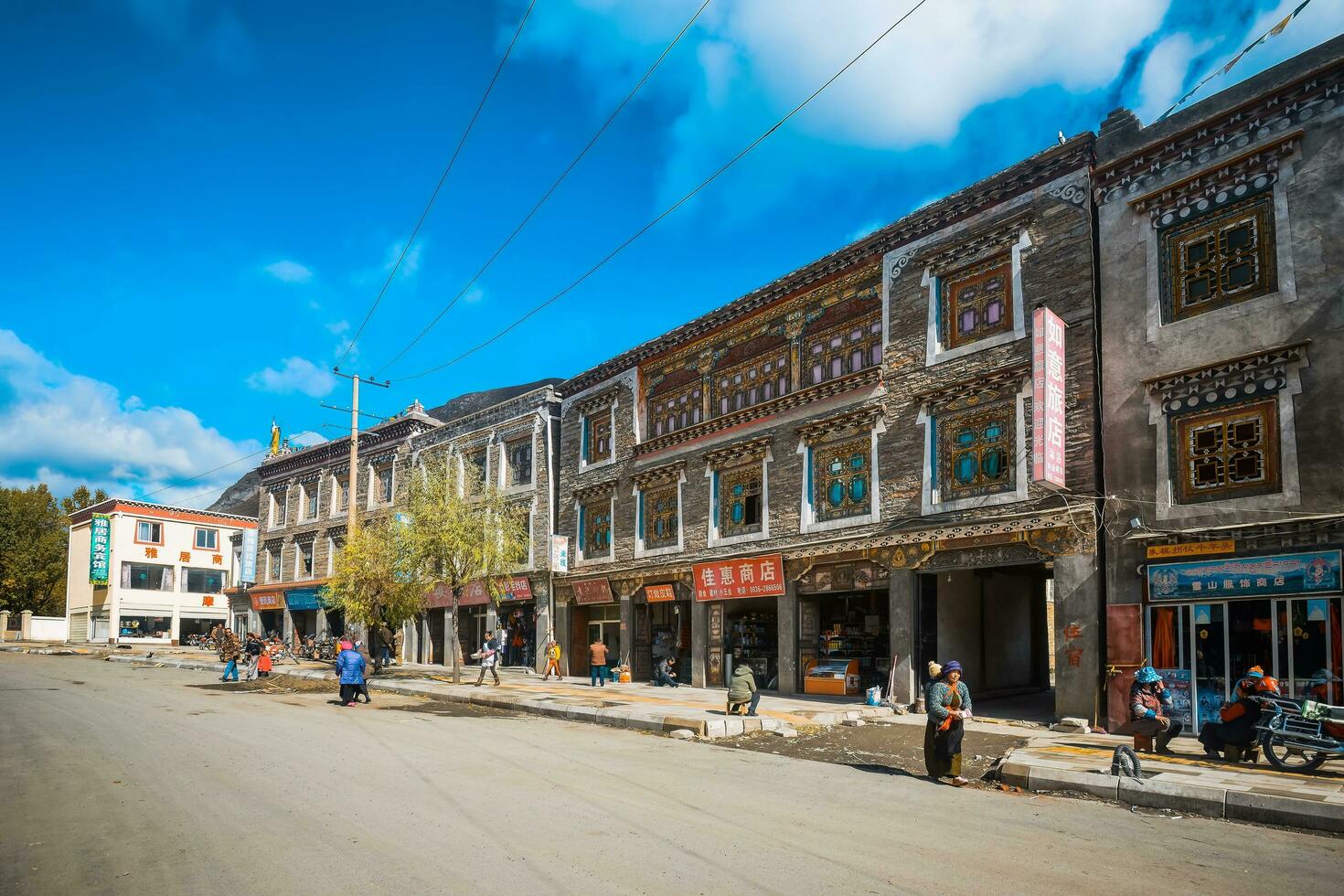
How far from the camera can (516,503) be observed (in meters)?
35.7

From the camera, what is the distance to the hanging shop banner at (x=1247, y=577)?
1409 cm

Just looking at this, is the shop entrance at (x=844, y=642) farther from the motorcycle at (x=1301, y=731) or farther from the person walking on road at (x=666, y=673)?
the motorcycle at (x=1301, y=731)

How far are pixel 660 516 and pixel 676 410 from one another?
11.5ft

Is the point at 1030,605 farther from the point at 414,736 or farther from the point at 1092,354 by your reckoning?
the point at 414,736

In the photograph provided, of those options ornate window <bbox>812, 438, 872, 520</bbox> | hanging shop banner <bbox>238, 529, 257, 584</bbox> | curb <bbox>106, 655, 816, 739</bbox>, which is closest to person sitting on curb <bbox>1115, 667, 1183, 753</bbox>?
curb <bbox>106, 655, 816, 739</bbox>

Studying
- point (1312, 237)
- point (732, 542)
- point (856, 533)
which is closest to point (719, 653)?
point (732, 542)

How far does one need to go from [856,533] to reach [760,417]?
4.88 meters

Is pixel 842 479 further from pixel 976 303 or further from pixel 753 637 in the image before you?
pixel 753 637

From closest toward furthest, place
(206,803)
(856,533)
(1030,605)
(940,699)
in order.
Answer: (206,803) < (940,699) < (856,533) < (1030,605)

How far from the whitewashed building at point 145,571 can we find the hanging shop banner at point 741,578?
44991 millimetres

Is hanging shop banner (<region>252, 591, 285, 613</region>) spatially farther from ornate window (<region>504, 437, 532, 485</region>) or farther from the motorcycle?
the motorcycle

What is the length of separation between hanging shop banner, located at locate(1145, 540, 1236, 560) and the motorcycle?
12.7 feet

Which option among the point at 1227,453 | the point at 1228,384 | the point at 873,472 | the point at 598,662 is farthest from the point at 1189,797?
the point at 598,662

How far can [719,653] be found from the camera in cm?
2653
